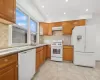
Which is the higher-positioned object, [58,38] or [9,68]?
[58,38]

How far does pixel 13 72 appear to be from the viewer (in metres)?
1.40

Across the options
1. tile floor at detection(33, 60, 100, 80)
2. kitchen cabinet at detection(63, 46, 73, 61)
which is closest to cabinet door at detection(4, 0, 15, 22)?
tile floor at detection(33, 60, 100, 80)

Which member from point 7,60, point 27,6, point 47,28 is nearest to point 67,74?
point 7,60

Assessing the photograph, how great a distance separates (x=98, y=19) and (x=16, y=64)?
4959 mm

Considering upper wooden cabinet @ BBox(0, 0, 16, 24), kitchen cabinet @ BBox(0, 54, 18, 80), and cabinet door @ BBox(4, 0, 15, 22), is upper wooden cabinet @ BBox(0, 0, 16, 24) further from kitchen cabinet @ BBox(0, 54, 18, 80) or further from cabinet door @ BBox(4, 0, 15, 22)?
kitchen cabinet @ BBox(0, 54, 18, 80)

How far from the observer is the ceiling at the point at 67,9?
116 inches

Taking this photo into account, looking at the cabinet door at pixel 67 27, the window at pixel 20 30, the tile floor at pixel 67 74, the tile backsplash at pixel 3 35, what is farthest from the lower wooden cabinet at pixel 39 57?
the cabinet door at pixel 67 27

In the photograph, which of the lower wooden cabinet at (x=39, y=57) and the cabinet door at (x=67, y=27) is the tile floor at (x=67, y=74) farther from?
the cabinet door at (x=67, y=27)

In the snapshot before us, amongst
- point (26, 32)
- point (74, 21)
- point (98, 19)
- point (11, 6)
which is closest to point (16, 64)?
point (11, 6)

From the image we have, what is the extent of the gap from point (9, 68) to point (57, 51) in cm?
340

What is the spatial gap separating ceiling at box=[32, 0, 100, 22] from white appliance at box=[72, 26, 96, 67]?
2.94 ft

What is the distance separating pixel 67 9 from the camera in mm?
3643

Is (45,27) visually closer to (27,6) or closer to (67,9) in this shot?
(67,9)

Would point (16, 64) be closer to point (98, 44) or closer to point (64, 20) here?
point (64, 20)
